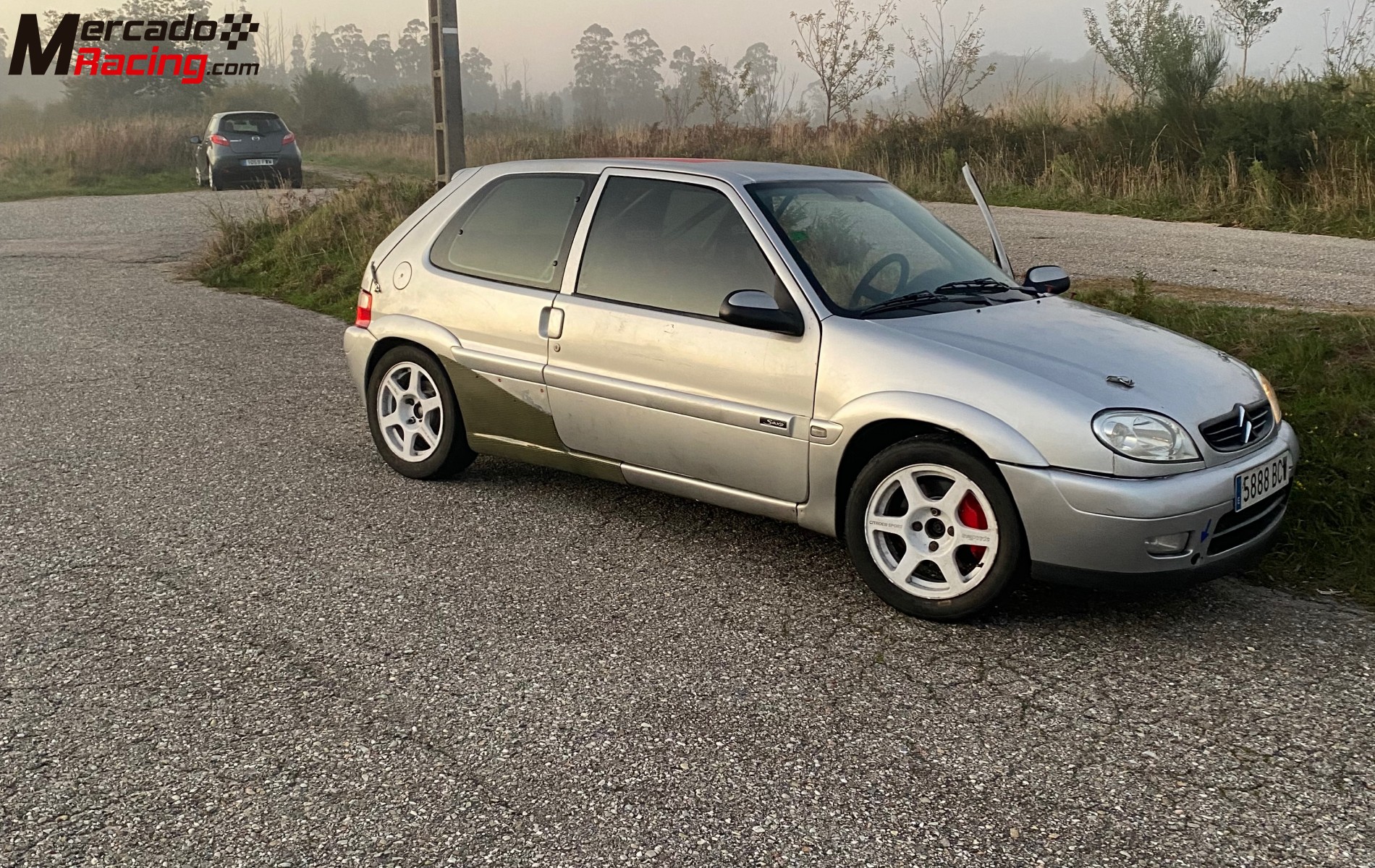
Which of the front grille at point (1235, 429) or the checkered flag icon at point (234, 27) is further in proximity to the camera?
the checkered flag icon at point (234, 27)

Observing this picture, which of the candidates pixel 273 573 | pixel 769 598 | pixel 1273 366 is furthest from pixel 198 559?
pixel 1273 366

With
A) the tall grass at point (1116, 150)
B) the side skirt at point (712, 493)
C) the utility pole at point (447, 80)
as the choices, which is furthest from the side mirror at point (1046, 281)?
the tall grass at point (1116, 150)

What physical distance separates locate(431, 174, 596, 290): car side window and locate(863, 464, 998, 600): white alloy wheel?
195cm

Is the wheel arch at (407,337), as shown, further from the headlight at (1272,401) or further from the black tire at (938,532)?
the headlight at (1272,401)

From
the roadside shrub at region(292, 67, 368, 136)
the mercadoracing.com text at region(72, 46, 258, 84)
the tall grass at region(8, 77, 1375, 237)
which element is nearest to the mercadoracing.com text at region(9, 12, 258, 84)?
the mercadoracing.com text at region(72, 46, 258, 84)

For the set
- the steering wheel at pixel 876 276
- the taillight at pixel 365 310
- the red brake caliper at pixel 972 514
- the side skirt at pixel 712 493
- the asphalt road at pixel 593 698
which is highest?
the steering wheel at pixel 876 276

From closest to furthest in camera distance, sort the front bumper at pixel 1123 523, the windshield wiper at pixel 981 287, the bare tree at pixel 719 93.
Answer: the front bumper at pixel 1123 523 < the windshield wiper at pixel 981 287 < the bare tree at pixel 719 93

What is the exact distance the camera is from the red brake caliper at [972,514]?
13.9ft

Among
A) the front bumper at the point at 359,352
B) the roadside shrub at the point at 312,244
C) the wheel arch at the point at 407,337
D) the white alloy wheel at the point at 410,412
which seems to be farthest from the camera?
the roadside shrub at the point at 312,244

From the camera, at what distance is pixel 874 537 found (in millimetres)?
4406

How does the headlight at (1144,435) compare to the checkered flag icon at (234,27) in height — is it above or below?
below

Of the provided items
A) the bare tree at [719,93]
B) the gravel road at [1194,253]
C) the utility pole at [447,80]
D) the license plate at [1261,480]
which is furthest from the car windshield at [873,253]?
the bare tree at [719,93]

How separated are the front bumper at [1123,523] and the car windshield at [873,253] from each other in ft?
3.44

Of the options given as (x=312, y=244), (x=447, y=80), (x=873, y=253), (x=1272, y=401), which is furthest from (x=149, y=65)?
(x=1272, y=401)
